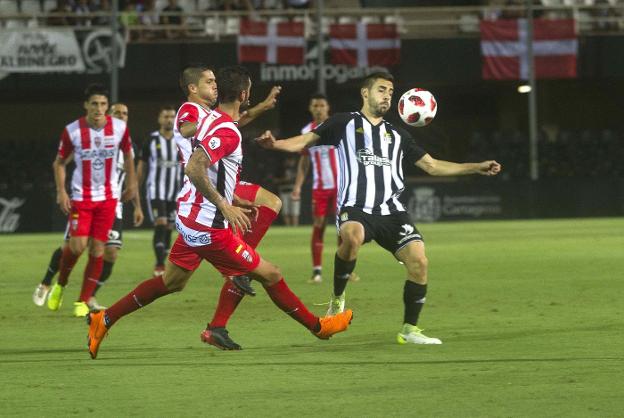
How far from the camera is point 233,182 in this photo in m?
8.15

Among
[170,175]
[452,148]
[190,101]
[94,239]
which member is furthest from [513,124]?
[190,101]

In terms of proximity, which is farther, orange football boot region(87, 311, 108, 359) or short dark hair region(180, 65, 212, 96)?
short dark hair region(180, 65, 212, 96)

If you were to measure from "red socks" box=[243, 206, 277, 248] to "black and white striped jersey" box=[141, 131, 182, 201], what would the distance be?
7353 millimetres

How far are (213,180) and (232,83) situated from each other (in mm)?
693

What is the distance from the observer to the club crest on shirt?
7797 mm

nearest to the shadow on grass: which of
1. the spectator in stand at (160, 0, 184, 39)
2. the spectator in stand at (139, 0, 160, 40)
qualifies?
the spectator in stand at (160, 0, 184, 39)

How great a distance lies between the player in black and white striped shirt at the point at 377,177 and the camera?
901 cm

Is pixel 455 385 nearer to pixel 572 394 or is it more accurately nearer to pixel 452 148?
pixel 572 394

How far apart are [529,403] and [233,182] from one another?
8.92 feet

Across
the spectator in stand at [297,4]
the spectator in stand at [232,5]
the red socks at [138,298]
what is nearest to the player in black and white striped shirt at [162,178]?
the red socks at [138,298]

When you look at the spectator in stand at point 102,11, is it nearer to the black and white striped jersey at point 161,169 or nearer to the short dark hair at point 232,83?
the black and white striped jersey at point 161,169

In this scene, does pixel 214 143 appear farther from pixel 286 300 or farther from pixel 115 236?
pixel 115 236

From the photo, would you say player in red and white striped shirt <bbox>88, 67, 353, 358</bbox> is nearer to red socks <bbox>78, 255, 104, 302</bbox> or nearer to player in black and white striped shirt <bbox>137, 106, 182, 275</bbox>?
red socks <bbox>78, 255, 104, 302</bbox>

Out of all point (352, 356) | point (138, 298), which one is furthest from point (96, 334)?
point (352, 356)
